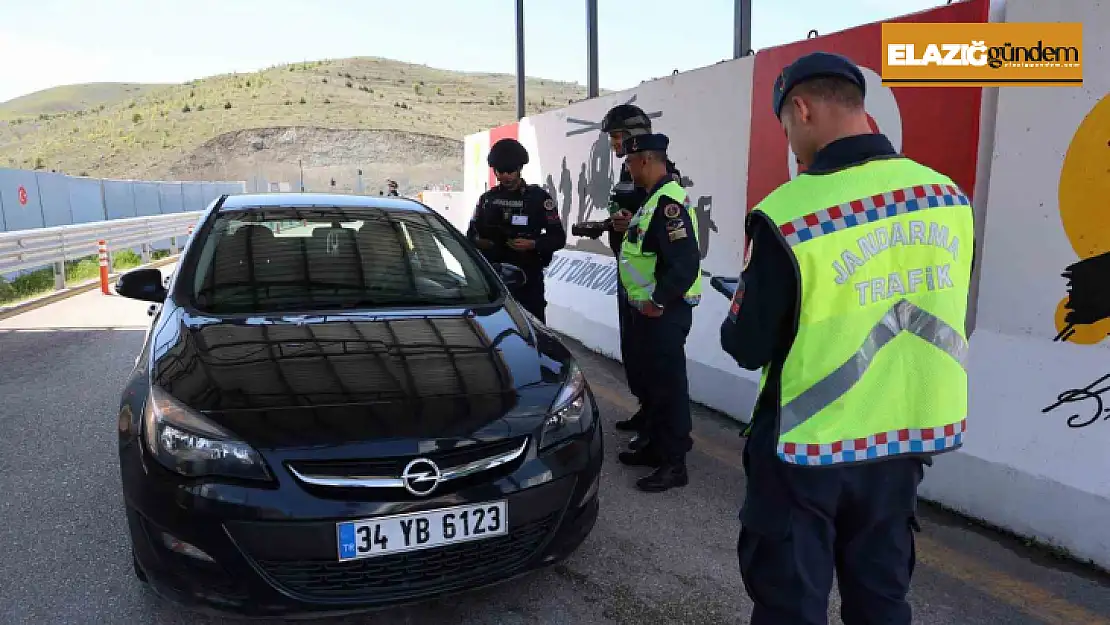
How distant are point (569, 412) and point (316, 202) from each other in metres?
2.13

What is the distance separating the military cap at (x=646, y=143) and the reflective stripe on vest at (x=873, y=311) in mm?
1928

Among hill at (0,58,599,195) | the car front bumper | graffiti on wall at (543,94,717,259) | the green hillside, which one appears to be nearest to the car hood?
the car front bumper

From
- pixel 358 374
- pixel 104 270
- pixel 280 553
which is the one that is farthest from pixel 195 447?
pixel 104 270

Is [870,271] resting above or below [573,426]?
above

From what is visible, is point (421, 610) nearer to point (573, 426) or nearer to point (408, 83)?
point (573, 426)

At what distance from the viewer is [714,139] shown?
5465 mm

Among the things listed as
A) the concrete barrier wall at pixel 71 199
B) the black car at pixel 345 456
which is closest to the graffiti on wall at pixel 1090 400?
the black car at pixel 345 456

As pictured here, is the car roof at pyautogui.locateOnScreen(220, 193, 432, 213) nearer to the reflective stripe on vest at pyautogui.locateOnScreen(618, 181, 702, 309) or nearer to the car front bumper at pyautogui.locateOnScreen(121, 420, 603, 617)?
the reflective stripe on vest at pyautogui.locateOnScreen(618, 181, 702, 309)

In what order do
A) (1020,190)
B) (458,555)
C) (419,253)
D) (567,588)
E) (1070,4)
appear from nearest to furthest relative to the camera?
(458,555)
(567,588)
(1070,4)
(1020,190)
(419,253)

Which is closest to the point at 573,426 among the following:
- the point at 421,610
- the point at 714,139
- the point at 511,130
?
the point at 421,610

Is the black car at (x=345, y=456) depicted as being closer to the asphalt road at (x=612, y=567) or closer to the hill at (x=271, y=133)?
the asphalt road at (x=612, y=567)

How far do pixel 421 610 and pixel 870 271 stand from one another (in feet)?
6.42

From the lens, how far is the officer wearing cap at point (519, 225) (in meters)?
5.21

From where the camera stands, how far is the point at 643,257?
12.2ft
